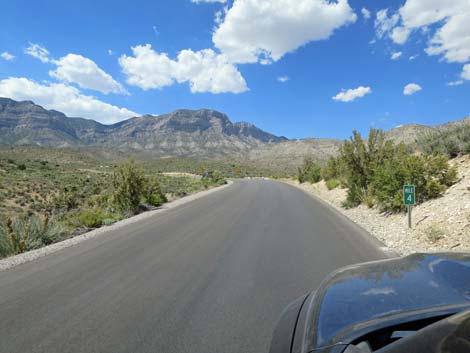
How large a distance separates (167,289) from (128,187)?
12.4 meters

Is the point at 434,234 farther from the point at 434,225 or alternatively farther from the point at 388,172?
the point at 388,172

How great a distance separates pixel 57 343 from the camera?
3723mm

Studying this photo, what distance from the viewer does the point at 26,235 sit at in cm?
901

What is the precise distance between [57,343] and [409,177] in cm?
1150

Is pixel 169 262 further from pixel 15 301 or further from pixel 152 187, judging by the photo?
pixel 152 187

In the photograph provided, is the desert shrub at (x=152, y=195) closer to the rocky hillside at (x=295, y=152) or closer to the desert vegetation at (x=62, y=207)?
the desert vegetation at (x=62, y=207)

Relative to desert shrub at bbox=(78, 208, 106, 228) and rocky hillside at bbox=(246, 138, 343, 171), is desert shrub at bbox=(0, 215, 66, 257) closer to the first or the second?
desert shrub at bbox=(78, 208, 106, 228)

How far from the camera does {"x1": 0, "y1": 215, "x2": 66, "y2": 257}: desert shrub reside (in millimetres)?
8461

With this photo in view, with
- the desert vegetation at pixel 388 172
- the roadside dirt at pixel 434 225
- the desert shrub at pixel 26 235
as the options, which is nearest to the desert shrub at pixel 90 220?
the desert shrub at pixel 26 235

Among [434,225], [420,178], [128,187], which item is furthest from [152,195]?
[434,225]

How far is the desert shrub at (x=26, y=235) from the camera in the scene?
8.46 m

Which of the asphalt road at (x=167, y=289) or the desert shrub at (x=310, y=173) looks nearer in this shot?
the asphalt road at (x=167, y=289)

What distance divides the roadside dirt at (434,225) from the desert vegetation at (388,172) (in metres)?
0.50

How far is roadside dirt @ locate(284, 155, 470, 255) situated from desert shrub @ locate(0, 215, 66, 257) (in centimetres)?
961
